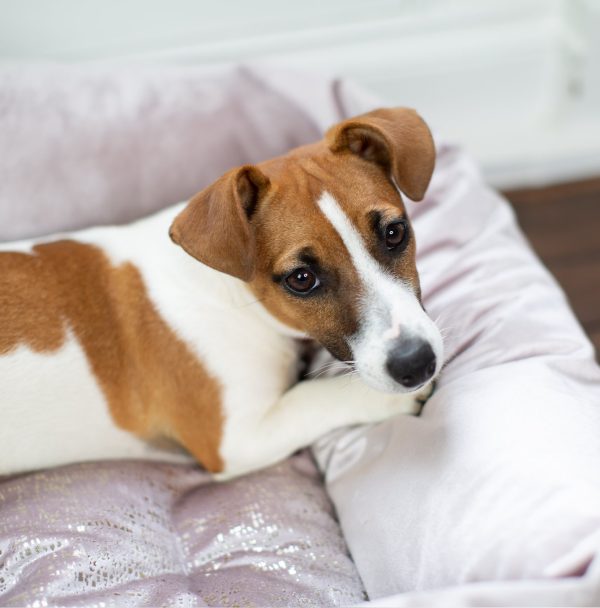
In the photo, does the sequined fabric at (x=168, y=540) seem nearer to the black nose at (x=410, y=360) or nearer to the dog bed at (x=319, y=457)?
the dog bed at (x=319, y=457)

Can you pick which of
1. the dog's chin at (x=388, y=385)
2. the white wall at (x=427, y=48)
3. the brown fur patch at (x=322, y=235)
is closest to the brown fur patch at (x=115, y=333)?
the brown fur patch at (x=322, y=235)

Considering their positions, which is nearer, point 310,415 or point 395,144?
point 395,144

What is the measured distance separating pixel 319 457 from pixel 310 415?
19 centimetres

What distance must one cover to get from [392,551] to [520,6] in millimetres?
2411

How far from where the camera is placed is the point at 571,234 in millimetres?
3170

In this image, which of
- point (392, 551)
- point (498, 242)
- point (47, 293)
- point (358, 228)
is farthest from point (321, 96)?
point (392, 551)

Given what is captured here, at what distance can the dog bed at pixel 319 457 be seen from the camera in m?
1.51

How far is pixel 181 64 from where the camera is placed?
3.03 meters

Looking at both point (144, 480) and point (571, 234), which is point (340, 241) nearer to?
point (144, 480)

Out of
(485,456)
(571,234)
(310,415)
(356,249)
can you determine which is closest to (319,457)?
(310,415)

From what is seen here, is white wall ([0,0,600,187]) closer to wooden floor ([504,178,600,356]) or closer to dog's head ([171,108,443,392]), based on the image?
wooden floor ([504,178,600,356])

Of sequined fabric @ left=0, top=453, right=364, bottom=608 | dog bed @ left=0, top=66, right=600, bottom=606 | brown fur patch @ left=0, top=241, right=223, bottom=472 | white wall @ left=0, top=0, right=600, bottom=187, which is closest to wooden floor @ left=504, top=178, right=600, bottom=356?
white wall @ left=0, top=0, right=600, bottom=187

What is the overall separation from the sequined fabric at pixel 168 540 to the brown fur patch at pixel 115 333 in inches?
5.5

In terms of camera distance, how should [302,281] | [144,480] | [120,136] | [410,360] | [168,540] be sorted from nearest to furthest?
1. [410,360]
2. [302,281]
3. [168,540]
4. [144,480]
5. [120,136]
